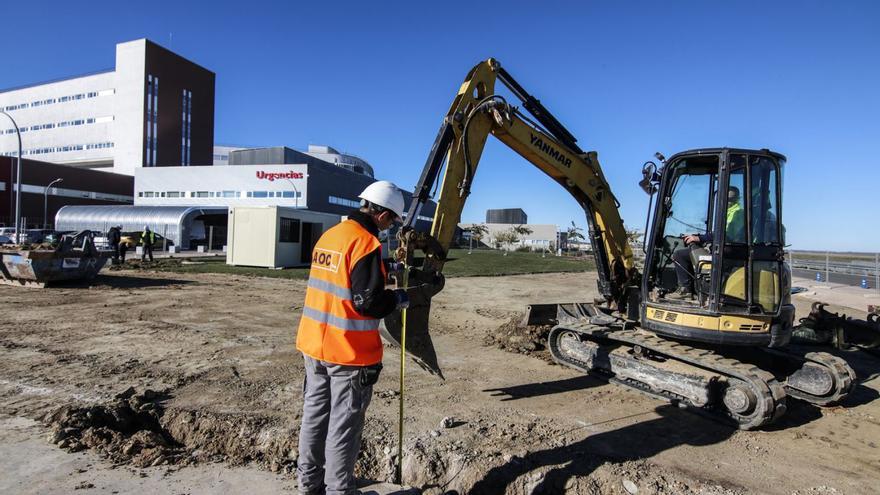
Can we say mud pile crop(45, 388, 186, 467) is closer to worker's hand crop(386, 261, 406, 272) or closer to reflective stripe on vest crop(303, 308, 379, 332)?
reflective stripe on vest crop(303, 308, 379, 332)

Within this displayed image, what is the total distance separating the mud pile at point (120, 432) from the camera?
3.59m

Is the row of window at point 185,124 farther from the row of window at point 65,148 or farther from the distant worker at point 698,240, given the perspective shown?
the distant worker at point 698,240

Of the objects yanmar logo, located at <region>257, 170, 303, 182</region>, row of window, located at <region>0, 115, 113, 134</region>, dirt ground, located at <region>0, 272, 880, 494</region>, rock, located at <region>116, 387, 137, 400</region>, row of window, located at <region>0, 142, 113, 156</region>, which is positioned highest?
row of window, located at <region>0, 115, 113, 134</region>

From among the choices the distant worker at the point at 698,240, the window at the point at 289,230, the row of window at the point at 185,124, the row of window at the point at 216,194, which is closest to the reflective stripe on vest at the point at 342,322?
the distant worker at the point at 698,240

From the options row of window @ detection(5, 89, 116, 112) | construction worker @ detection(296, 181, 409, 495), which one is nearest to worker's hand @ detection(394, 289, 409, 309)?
construction worker @ detection(296, 181, 409, 495)

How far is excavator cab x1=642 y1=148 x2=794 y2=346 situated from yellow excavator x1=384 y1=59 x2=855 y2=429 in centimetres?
1

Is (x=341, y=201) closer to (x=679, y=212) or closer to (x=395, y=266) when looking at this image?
(x=679, y=212)

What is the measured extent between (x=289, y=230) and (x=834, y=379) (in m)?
19.3

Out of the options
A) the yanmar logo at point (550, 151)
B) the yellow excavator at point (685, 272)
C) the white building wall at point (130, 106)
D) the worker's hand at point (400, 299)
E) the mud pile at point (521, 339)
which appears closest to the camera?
the worker's hand at point (400, 299)

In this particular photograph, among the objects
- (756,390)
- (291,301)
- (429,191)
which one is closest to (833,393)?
(756,390)

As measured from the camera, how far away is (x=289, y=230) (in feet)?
69.1

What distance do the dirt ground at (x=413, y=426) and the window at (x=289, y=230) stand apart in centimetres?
1295

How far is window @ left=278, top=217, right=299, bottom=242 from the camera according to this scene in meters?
20.6

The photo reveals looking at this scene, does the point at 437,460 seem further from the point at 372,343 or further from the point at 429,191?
the point at 429,191
